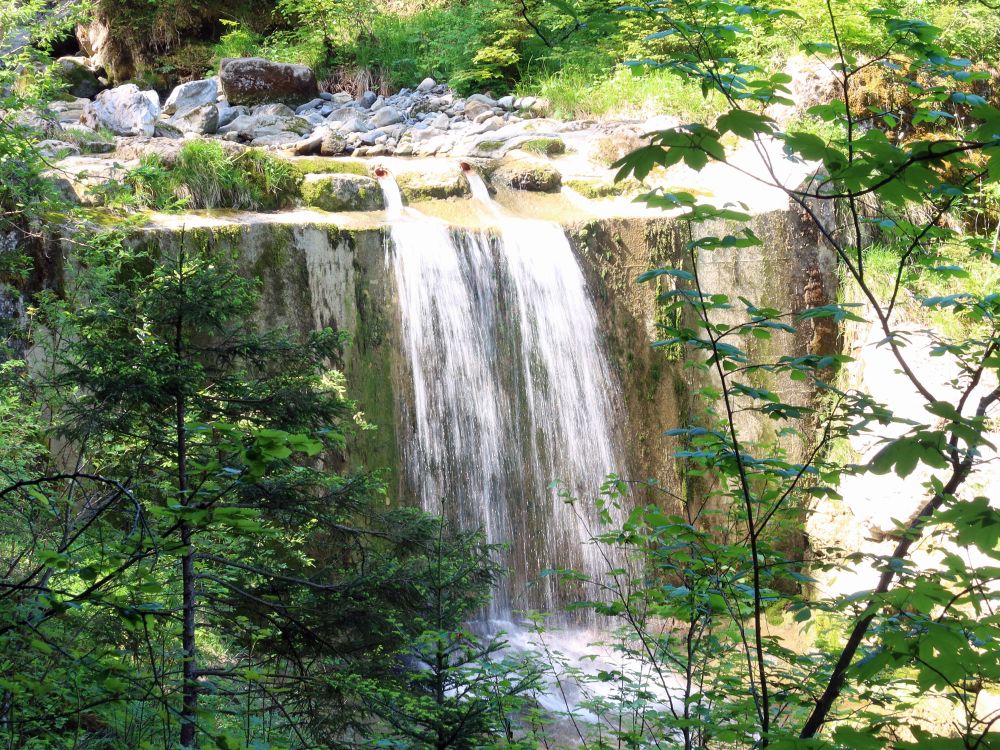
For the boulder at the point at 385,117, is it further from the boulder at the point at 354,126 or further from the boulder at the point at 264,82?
the boulder at the point at 264,82

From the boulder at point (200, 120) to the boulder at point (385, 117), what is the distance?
82.5 inches

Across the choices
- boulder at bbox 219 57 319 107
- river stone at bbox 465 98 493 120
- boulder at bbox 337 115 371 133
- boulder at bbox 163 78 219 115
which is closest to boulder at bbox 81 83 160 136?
boulder at bbox 163 78 219 115

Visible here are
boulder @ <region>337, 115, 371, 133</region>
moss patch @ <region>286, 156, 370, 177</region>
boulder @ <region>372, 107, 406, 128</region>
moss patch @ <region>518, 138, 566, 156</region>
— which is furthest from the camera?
boulder @ <region>372, 107, 406, 128</region>

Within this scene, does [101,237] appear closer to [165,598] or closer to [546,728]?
[165,598]

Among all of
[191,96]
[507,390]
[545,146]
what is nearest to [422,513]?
[507,390]

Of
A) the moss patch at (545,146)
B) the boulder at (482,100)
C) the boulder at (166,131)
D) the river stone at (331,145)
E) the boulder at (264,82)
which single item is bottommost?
the moss patch at (545,146)

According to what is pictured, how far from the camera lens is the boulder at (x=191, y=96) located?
11633 millimetres

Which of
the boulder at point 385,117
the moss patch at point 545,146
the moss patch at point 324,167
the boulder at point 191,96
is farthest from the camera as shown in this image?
the boulder at point 191,96

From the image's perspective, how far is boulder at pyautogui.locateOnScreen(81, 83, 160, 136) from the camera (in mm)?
10156

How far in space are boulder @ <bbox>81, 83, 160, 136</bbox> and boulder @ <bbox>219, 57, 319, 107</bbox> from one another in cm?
123

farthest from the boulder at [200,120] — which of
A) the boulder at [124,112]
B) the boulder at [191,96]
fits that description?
the boulder at [191,96]

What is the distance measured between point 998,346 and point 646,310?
21.9ft

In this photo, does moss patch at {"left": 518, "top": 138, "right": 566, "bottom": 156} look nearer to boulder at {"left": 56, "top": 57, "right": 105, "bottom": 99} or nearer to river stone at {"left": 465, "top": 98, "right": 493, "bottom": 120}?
river stone at {"left": 465, "top": 98, "right": 493, "bottom": 120}

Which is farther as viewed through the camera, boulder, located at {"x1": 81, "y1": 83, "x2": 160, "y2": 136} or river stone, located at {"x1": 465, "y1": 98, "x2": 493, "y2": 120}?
river stone, located at {"x1": 465, "y1": 98, "x2": 493, "y2": 120}
